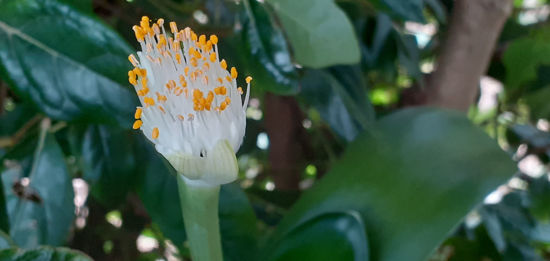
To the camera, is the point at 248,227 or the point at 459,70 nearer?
the point at 248,227

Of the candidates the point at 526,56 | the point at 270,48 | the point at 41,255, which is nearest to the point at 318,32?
the point at 270,48

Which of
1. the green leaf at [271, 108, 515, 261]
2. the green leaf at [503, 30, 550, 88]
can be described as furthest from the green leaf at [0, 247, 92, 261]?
the green leaf at [503, 30, 550, 88]

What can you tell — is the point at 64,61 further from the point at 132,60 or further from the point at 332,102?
the point at 332,102

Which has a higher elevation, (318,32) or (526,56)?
(318,32)

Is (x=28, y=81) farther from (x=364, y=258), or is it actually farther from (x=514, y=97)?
(x=514, y=97)

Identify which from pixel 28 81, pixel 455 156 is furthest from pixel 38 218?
pixel 455 156

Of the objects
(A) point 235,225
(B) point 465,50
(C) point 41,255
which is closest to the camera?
(C) point 41,255

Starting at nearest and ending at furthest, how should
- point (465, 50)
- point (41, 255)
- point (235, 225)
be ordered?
point (41, 255), point (235, 225), point (465, 50)
